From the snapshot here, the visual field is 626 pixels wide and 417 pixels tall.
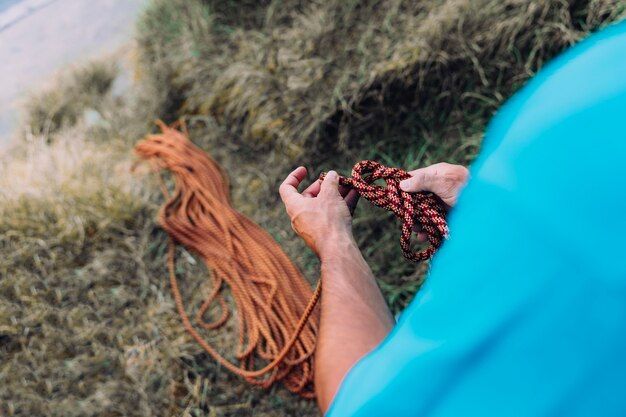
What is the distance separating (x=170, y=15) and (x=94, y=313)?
2.29 m

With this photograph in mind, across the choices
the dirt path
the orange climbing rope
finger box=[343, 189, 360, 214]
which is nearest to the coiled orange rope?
the orange climbing rope

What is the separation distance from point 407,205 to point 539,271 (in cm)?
66

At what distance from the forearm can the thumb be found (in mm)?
147

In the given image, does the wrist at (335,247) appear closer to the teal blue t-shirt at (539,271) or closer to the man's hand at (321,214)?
the man's hand at (321,214)

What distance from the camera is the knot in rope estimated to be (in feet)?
4.84

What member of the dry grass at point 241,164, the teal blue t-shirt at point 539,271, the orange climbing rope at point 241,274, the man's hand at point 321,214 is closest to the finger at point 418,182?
the man's hand at point 321,214

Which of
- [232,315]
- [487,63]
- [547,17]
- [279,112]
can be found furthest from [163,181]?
[547,17]

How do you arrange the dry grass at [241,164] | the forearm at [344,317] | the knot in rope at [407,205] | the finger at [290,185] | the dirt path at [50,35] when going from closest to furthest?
1. the forearm at [344,317]
2. the knot in rope at [407,205]
3. the finger at [290,185]
4. the dry grass at [241,164]
5. the dirt path at [50,35]

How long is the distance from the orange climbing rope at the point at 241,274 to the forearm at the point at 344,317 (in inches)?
25.2

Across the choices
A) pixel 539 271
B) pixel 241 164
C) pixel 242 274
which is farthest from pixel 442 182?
pixel 241 164

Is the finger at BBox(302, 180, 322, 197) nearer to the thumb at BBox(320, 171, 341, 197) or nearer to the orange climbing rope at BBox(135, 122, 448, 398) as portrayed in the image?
the thumb at BBox(320, 171, 341, 197)

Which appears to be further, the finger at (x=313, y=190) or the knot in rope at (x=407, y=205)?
the finger at (x=313, y=190)

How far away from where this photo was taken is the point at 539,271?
882 mm

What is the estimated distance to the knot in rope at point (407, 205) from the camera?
4.84 ft
